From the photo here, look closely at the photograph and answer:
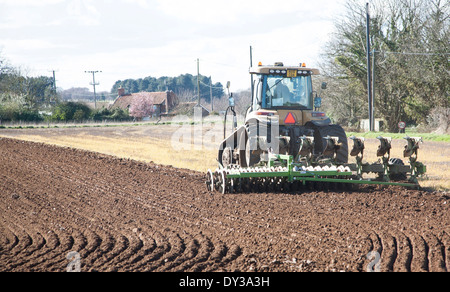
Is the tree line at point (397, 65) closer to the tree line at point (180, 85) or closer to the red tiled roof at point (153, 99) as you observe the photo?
the red tiled roof at point (153, 99)

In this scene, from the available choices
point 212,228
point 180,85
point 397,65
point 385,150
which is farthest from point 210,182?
point 180,85

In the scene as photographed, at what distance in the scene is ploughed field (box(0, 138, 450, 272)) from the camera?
215 inches

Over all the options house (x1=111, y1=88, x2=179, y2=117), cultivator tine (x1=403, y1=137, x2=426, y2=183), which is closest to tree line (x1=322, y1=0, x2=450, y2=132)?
cultivator tine (x1=403, y1=137, x2=426, y2=183)

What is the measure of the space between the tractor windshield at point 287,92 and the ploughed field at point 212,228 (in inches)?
91.3

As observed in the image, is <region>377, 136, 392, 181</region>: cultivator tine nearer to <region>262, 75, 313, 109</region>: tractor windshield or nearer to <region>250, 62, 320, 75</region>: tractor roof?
<region>262, 75, 313, 109</region>: tractor windshield

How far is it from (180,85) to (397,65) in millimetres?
74134

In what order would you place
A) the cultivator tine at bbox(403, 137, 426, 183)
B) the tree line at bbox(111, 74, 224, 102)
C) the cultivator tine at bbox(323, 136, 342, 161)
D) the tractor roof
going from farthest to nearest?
1. the tree line at bbox(111, 74, 224, 102)
2. the tractor roof
3. the cultivator tine at bbox(323, 136, 342, 161)
4. the cultivator tine at bbox(403, 137, 426, 183)

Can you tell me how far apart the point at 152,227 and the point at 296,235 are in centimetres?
213

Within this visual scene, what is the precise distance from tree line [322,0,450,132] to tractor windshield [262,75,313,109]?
19237 millimetres

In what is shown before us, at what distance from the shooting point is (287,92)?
11.2 m

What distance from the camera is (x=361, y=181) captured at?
9.59 metres

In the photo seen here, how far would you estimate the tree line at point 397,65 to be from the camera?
29.3 m

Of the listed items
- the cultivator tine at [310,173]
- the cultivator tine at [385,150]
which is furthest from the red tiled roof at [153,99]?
the cultivator tine at [385,150]

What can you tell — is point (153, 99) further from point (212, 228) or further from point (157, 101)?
point (212, 228)
